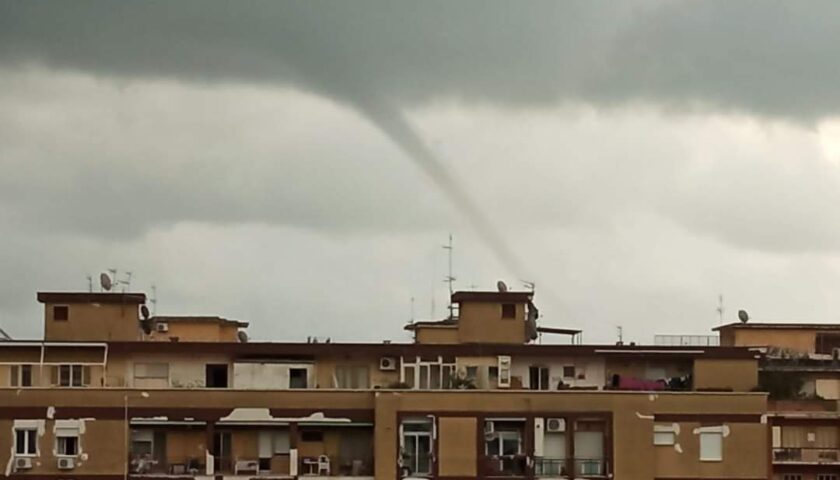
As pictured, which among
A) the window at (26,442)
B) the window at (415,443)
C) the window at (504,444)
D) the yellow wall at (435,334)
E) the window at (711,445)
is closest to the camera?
the window at (415,443)

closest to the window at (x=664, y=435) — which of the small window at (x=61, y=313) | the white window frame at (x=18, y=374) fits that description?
the small window at (x=61, y=313)

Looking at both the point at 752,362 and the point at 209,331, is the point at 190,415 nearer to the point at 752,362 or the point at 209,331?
the point at 209,331

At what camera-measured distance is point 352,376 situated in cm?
7194

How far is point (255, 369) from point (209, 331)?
14.4 metres

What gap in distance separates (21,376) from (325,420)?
12968mm

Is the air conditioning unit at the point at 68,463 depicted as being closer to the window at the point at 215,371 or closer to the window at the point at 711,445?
the window at the point at 215,371

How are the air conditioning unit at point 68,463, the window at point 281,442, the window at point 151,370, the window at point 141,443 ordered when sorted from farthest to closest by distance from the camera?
the window at point 151,370 → the window at point 281,442 → the window at point 141,443 → the air conditioning unit at point 68,463

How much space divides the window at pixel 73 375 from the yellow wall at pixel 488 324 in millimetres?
15869

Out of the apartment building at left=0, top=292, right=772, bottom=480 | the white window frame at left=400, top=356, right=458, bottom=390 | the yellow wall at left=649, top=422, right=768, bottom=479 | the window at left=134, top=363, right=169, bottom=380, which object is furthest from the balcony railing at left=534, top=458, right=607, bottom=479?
the window at left=134, top=363, right=169, bottom=380

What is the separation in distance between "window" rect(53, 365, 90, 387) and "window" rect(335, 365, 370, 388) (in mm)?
10327

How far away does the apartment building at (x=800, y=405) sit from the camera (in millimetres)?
89688

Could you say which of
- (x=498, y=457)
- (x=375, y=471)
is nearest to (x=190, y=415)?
(x=375, y=471)

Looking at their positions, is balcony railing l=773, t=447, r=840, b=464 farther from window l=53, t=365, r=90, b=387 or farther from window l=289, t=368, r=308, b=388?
window l=53, t=365, r=90, b=387

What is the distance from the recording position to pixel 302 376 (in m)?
71.8
